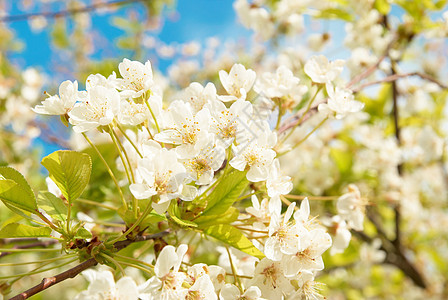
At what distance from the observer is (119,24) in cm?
298

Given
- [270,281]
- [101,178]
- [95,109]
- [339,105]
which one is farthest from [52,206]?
[339,105]

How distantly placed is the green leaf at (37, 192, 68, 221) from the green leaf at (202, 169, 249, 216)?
0.28 meters

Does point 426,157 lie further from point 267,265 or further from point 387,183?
point 267,265

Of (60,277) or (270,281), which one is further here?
(270,281)

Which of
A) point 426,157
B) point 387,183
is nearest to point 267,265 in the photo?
point 387,183

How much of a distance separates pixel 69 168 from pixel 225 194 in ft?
0.99

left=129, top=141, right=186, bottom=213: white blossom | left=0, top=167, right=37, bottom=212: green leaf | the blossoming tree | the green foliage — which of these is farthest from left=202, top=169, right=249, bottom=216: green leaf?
the green foliage

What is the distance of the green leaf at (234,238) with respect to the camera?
2.25 ft

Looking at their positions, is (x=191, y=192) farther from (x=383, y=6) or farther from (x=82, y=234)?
(x=383, y=6)

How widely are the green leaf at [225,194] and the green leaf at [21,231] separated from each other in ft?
0.98

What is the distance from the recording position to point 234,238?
0.69 meters

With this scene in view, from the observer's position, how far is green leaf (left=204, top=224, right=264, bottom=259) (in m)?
0.69

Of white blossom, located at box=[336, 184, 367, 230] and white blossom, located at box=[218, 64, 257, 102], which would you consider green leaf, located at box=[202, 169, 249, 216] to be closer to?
white blossom, located at box=[218, 64, 257, 102]

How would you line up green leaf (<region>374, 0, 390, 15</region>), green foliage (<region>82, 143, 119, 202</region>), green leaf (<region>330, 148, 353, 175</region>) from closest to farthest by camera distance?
green foliage (<region>82, 143, 119, 202</region>), green leaf (<region>374, 0, 390, 15</region>), green leaf (<region>330, 148, 353, 175</region>)
